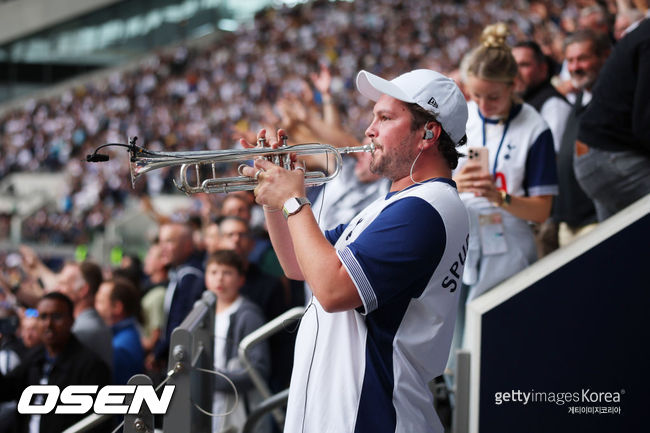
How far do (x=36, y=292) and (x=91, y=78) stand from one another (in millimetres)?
26866

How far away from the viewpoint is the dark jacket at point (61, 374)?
3.64 m

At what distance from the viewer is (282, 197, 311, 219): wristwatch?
2029 mm

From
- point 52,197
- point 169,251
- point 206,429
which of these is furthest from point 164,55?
point 206,429

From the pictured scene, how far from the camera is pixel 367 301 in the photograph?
1.92 metres

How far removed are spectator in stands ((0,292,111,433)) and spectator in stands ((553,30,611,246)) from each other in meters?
2.58

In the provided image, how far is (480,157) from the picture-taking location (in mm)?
2998

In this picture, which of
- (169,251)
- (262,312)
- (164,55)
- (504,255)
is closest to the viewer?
(504,255)

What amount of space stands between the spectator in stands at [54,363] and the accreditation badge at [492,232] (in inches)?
79.6

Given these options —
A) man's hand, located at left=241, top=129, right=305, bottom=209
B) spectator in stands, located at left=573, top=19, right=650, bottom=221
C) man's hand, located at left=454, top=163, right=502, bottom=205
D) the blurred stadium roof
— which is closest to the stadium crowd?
man's hand, located at left=454, top=163, right=502, bottom=205

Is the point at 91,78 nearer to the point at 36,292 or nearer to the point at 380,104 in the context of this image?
the point at 36,292

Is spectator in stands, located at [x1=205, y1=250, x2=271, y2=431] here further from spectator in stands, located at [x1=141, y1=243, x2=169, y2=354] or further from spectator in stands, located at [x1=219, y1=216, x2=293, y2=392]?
spectator in stands, located at [x1=141, y1=243, x2=169, y2=354]

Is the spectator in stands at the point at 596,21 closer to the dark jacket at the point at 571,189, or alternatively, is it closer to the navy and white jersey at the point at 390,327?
the dark jacket at the point at 571,189

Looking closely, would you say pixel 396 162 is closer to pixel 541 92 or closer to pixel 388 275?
pixel 388 275

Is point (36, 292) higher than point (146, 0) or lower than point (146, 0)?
lower
